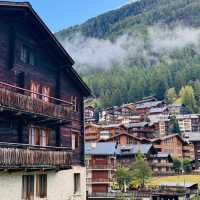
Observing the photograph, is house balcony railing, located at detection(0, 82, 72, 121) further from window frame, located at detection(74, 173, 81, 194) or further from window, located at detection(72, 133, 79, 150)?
window frame, located at detection(74, 173, 81, 194)

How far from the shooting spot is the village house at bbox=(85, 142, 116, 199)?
7519 cm

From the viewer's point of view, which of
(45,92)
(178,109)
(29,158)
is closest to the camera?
(29,158)

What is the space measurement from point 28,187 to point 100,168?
161 ft

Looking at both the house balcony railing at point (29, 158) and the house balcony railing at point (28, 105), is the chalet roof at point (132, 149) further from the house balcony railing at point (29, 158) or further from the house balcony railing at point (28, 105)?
the house balcony railing at point (29, 158)

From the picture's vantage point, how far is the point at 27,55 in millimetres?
31375

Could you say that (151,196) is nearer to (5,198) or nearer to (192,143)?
(5,198)

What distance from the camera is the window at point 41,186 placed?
29.3 meters

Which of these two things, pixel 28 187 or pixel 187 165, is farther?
pixel 187 165

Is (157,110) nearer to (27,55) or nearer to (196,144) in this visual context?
(196,144)

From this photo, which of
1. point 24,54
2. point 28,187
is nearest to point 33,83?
point 24,54

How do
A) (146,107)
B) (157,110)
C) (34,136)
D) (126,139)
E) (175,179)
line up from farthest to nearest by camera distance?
1. (146,107)
2. (157,110)
3. (126,139)
4. (175,179)
5. (34,136)

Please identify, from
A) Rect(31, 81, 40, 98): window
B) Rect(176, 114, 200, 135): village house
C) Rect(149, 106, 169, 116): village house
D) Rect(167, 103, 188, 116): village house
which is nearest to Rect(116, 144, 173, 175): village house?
Rect(176, 114, 200, 135): village house

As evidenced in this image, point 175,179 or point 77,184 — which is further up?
point 77,184

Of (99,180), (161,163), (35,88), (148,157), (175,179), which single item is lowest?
(175,179)
